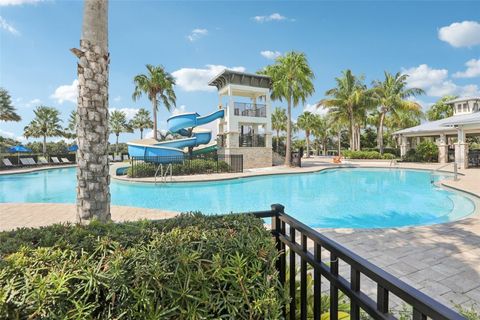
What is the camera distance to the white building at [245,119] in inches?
937

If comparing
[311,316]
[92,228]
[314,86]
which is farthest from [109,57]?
[314,86]

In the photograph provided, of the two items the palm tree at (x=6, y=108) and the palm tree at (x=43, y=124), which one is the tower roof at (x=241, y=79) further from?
the palm tree at (x=43, y=124)

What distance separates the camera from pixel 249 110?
2512 cm

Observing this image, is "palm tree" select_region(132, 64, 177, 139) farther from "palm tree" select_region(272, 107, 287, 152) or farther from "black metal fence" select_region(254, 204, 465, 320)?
"black metal fence" select_region(254, 204, 465, 320)

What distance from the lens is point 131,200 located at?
40.2ft

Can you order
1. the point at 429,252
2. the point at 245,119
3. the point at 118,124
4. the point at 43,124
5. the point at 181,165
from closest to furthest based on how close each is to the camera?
1. the point at 429,252
2. the point at 181,165
3. the point at 245,119
4. the point at 43,124
5. the point at 118,124

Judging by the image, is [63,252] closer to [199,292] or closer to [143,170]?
[199,292]

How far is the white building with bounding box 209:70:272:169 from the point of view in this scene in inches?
937

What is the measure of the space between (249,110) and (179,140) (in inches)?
312

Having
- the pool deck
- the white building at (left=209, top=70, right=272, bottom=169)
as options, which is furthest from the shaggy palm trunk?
the white building at (left=209, top=70, right=272, bottom=169)

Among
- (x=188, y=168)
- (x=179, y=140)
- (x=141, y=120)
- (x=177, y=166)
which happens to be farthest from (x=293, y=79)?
(x=141, y=120)

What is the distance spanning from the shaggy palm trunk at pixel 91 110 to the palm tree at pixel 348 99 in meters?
31.2

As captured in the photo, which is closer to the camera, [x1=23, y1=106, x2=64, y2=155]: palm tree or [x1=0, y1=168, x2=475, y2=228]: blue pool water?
[x1=0, y1=168, x2=475, y2=228]: blue pool water

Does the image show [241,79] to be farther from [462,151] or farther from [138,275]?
[138,275]
